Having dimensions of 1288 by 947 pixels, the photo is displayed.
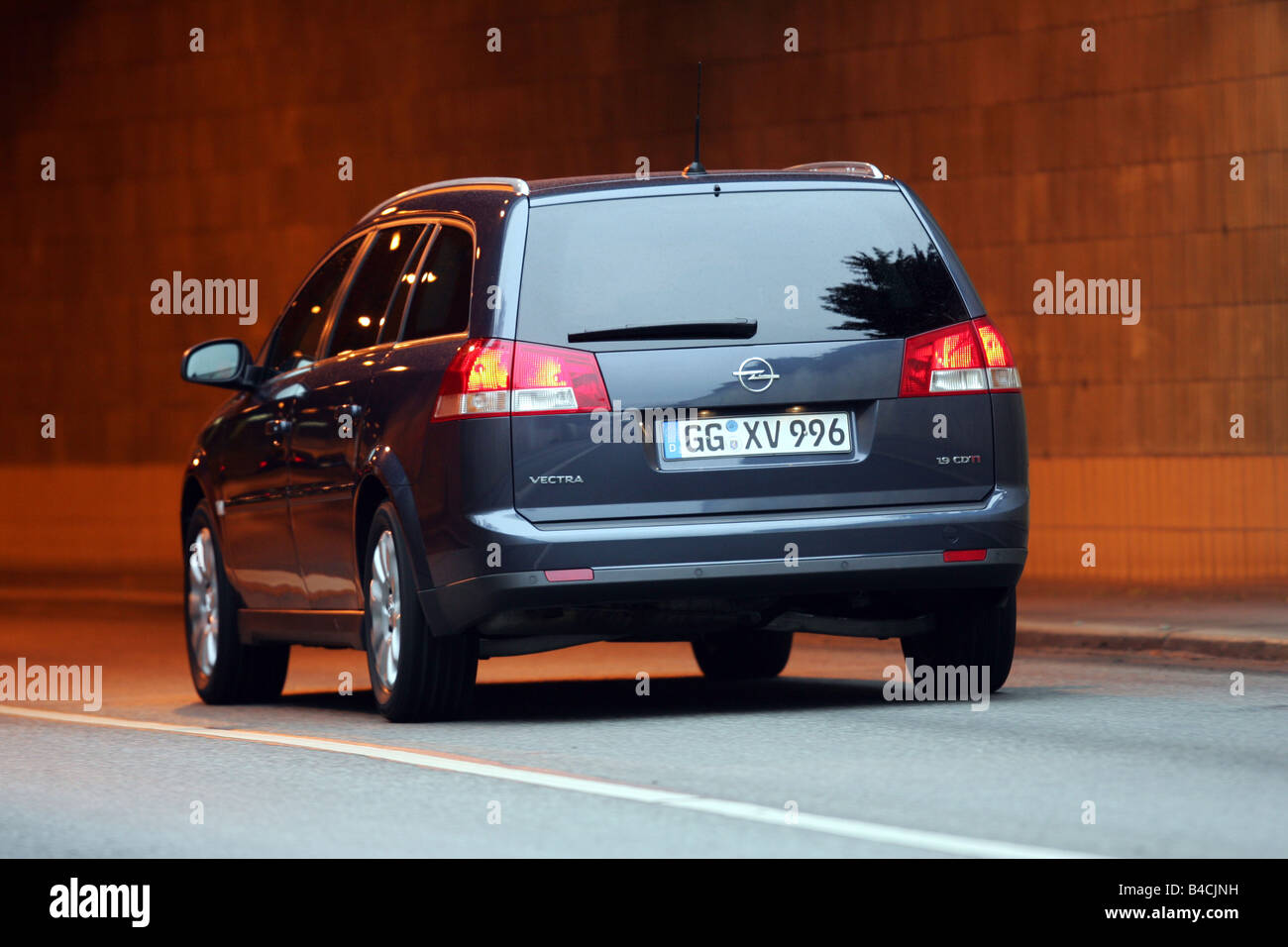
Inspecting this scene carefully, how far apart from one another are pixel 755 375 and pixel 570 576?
3.11 feet

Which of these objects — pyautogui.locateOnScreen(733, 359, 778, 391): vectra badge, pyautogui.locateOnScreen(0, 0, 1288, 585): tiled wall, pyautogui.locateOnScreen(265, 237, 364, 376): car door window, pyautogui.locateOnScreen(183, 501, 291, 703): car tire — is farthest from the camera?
pyautogui.locateOnScreen(0, 0, 1288, 585): tiled wall

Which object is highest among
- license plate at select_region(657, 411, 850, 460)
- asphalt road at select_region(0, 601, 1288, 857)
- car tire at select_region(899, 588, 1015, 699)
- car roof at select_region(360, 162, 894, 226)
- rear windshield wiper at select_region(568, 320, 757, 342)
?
car roof at select_region(360, 162, 894, 226)

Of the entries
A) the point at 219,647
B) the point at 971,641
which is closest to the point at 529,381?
the point at 971,641

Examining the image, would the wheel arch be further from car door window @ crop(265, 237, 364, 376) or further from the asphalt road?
car door window @ crop(265, 237, 364, 376)

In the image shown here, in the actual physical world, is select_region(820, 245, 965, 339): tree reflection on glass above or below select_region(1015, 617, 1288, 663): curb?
above

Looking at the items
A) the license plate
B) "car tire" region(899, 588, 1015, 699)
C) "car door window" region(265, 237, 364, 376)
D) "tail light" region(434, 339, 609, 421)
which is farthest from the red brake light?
"car door window" region(265, 237, 364, 376)

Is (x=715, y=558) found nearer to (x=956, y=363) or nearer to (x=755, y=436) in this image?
(x=755, y=436)

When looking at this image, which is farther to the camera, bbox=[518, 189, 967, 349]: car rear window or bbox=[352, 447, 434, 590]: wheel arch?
bbox=[352, 447, 434, 590]: wheel arch

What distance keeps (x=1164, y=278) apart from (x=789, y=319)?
917cm

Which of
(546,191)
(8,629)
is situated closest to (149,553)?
(8,629)

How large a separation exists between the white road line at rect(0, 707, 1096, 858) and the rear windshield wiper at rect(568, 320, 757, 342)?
155cm

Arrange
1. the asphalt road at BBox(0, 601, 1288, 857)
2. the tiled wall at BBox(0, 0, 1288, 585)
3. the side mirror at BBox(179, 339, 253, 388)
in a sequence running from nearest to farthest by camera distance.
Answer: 1. the asphalt road at BBox(0, 601, 1288, 857)
2. the side mirror at BBox(179, 339, 253, 388)
3. the tiled wall at BBox(0, 0, 1288, 585)

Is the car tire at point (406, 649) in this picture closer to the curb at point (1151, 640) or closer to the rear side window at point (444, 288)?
the rear side window at point (444, 288)

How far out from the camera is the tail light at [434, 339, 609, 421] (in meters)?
8.52
